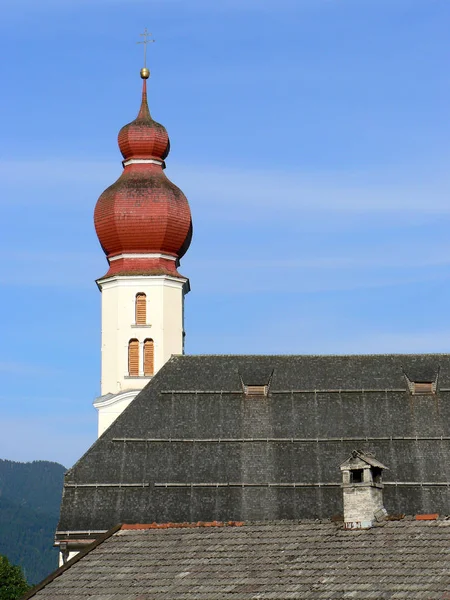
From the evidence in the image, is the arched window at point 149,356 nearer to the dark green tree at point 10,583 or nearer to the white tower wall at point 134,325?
the white tower wall at point 134,325

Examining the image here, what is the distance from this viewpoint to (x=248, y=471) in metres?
41.7

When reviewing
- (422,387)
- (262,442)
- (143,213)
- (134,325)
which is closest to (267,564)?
(262,442)

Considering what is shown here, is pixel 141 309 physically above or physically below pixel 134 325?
above

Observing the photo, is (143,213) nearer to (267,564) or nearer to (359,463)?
(359,463)

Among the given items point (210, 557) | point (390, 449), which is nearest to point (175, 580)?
point (210, 557)

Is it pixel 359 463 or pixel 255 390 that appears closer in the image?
pixel 359 463

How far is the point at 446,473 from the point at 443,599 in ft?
51.3

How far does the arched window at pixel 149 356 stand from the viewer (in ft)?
173

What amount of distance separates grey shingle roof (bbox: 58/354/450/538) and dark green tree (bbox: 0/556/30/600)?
91.0 feet

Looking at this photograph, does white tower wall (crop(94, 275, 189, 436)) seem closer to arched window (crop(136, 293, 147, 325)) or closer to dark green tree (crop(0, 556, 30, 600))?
arched window (crop(136, 293, 147, 325))

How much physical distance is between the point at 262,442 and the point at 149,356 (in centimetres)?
1142

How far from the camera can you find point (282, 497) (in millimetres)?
41000

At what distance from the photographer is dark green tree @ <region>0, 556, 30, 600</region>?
6862 cm

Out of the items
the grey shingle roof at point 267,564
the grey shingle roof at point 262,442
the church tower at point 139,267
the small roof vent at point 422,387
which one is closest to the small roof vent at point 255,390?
the grey shingle roof at point 262,442
